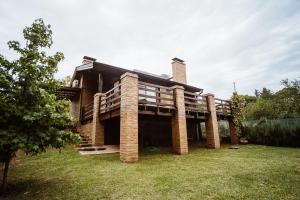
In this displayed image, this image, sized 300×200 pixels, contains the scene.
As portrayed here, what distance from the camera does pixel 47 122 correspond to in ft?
→ 15.2

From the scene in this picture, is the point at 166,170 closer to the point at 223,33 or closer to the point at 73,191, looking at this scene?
the point at 73,191

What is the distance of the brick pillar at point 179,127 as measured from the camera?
9945mm

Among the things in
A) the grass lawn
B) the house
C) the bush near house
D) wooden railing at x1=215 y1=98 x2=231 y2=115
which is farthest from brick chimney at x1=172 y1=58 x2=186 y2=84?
→ the grass lawn

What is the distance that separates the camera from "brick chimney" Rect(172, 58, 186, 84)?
65.2ft

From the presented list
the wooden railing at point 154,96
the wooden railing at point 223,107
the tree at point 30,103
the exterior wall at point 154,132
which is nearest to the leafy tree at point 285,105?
the wooden railing at point 223,107

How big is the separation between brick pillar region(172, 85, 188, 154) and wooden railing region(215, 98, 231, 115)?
532 cm

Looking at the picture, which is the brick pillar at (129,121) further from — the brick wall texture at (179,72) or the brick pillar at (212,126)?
the brick wall texture at (179,72)

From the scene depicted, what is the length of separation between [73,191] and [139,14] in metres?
13.5

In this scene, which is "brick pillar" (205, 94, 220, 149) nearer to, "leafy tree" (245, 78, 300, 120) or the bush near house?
the bush near house

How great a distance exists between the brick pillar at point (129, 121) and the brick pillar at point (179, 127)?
308cm

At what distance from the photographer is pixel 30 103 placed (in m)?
4.67

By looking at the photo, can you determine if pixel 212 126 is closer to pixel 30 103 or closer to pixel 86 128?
pixel 86 128

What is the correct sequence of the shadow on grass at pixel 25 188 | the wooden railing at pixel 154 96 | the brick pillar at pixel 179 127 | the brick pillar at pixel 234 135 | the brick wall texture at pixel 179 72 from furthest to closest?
1. the brick wall texture at pixel 179 72
2. the brick pillar at pixel 234 135
3. the brick pillar at pixel 179 127
4. the wooden railing at pixel 154 96
5. the shadow on grass at pixel 25 188

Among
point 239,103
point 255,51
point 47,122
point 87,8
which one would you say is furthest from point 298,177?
point 255,51
